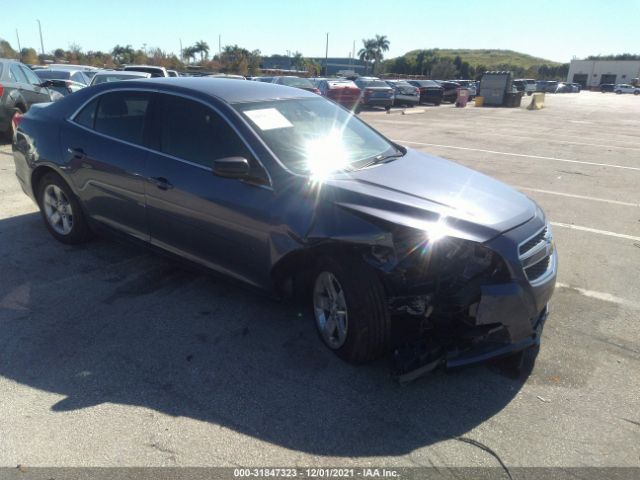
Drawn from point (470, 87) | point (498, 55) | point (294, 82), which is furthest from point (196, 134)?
point (498, 55)

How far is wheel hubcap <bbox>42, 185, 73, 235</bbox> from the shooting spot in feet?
16.0

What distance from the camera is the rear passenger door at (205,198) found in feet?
11.1

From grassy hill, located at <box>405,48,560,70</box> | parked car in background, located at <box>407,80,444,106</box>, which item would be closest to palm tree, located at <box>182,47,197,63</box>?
parked car in background, located at <box>407,80,444,106</box>

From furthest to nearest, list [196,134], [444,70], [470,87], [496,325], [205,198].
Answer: [444,70] < [470,87] < [196,134] < [205,198] < [496,325]

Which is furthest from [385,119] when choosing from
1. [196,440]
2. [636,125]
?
[196,440]

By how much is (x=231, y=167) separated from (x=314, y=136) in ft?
2.78

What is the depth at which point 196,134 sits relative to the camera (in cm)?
376

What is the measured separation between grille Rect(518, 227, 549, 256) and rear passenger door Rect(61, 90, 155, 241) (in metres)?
2.83

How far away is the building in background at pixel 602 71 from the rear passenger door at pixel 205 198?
12587 cm

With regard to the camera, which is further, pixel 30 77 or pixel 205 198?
pixel 30 77

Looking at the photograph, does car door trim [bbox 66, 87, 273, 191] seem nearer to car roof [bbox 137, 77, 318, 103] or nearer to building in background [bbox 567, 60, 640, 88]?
car roof [bbox 137, 77, 318, 103]

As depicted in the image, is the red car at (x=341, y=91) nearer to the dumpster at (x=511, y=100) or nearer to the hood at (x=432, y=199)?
the dumpster at (x=511, y=100)

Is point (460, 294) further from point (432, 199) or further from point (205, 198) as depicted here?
point (205, 198)

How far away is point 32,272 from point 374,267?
317 cm
